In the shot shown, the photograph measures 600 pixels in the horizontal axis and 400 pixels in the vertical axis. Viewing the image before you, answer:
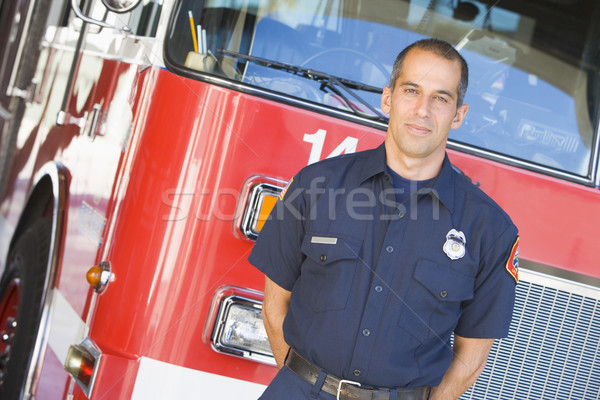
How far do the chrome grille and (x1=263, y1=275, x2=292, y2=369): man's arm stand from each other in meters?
0.84

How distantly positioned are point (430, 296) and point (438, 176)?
1.11 feet

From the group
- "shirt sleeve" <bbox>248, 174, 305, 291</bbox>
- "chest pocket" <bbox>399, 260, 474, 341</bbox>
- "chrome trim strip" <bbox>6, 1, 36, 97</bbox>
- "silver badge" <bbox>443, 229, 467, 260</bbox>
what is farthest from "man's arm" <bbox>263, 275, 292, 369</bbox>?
"chrome trim strip" <bbox>6, 1, 36, 97</bbox>

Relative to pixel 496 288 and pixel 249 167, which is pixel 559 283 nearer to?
pixel 496 288

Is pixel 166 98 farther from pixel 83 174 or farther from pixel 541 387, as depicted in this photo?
pixel 541 387

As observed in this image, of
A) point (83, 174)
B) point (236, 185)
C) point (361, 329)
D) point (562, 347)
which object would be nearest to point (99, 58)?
point (83, 174)

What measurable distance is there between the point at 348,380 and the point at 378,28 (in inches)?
51.8

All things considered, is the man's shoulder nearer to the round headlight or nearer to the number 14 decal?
the number 14 decal

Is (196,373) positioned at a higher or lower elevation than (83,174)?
lower

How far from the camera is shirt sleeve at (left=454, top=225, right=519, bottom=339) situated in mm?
1987

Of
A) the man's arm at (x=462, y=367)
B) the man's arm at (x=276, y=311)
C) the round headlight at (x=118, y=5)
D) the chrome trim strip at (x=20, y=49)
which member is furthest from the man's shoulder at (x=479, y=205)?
the chrome trim strip at (x=20, y=49)

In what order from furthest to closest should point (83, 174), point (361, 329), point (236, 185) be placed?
point (83, 174) < point (236, 185) < point (361, 329)

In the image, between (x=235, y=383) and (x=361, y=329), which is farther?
(x=235, y=383)

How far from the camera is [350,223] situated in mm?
2006

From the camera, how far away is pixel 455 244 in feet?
6.49
